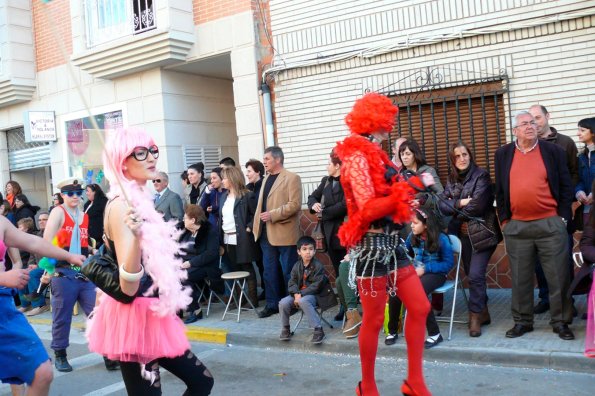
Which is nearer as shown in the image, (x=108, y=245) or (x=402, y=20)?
(x=108, y=245)

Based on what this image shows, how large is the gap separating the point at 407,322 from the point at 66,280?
3.82 meters

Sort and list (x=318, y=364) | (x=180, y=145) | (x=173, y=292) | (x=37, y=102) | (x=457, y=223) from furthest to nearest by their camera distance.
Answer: (x=37, y=102), (x=180, y=145), (x=457, y=223), (x=318, y=364), (x=173, y=292)

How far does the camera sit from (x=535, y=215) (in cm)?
581

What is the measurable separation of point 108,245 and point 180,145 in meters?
8.15

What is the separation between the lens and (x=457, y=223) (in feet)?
22.1

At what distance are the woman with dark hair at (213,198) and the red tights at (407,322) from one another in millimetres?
4828

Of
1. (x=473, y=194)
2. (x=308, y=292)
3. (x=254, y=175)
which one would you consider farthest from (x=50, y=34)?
(x=473, y=194)

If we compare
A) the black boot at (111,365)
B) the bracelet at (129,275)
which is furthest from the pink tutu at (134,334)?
the black boot at (111,365)

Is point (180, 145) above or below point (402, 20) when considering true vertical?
below

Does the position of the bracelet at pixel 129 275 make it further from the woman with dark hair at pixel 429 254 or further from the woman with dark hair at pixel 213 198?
the woman with dark hair at pixel 213 198

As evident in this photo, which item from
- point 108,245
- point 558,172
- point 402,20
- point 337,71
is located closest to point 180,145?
point 337,71

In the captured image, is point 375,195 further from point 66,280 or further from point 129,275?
point 66,280

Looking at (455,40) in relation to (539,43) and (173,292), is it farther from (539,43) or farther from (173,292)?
(173,292)

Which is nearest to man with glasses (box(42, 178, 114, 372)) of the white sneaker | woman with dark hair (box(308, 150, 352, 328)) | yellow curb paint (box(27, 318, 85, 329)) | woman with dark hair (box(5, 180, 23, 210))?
yellow curb paint (box(27, 318, 85, 329))
